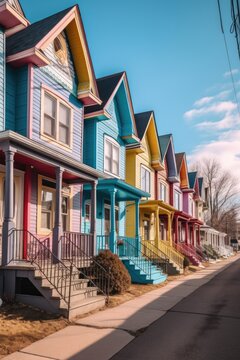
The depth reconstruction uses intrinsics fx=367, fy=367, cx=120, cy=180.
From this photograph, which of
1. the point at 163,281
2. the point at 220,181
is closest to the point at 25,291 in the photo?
the point at 163,281

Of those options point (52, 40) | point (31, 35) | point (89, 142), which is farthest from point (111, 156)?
point (31, 35)

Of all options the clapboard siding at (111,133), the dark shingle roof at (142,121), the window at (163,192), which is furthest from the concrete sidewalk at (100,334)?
the window at (163,192)

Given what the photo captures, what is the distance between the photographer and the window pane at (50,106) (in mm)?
13186

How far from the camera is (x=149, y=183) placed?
958 inches

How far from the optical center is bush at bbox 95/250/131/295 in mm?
12062

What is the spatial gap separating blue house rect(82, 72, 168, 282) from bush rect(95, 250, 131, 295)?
2674mm

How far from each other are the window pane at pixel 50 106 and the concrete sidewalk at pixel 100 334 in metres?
7.11

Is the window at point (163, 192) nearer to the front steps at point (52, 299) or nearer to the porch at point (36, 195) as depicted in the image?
the porch at point (36, 195)

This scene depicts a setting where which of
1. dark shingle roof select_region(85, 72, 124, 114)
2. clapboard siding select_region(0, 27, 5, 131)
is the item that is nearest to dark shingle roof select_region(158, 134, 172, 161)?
dark shingle roof select_region(85, 72, 124, 114)

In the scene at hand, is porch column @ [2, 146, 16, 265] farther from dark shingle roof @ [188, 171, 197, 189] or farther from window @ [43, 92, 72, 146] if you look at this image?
dark shingle roof @ [188, 171, 197, 189]

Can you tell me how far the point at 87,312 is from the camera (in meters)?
9.60

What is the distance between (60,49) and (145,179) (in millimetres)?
11347

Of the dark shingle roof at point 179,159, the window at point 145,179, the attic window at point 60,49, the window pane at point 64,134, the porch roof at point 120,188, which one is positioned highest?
the attic window at point 60,49

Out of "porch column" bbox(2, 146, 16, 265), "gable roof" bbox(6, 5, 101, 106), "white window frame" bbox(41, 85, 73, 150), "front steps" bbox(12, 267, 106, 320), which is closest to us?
"front steps" bbox(12, 267, 106, 320)
